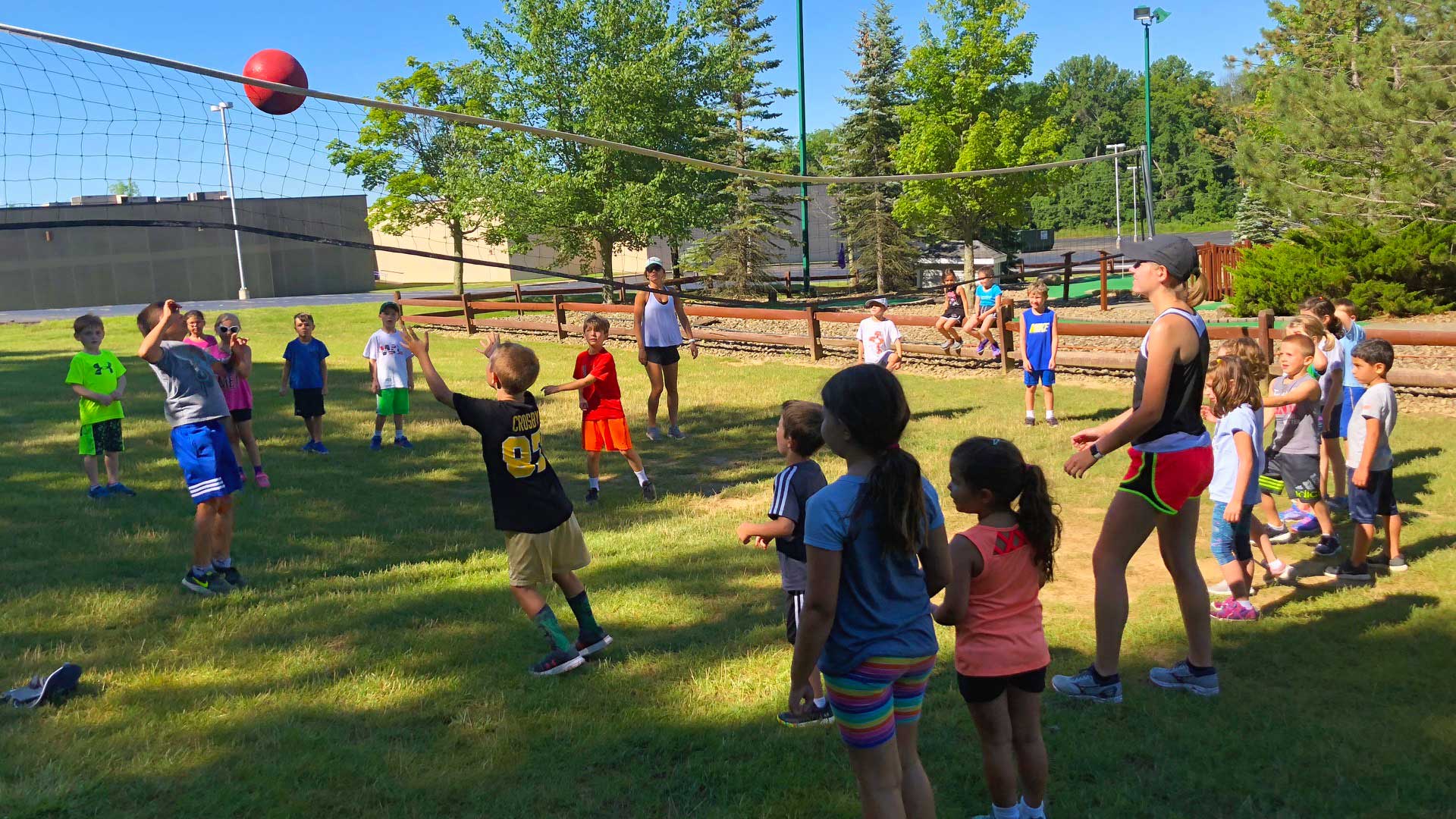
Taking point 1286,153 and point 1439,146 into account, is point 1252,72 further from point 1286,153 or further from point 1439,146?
point 1439,146

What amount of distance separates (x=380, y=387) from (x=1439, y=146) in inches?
505

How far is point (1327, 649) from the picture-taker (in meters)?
4.80

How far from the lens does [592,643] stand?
502cm

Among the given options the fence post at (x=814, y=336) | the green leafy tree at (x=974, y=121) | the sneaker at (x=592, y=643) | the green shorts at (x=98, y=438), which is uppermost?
the green leafy tree at (x=974, y=121)

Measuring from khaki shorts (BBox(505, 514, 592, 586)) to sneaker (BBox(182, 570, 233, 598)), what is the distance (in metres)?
2.40

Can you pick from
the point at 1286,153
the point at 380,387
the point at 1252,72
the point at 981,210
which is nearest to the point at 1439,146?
the point at 1286,153

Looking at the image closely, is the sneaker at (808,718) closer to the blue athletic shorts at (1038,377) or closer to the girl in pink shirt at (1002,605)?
the girl in pink shirt at (1002,605)

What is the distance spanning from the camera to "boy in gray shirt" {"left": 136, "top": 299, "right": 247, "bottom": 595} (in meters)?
5.87

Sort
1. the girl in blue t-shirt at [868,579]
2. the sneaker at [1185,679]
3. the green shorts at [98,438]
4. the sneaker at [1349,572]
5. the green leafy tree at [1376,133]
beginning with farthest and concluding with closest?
the green leafy tree at [1376,133]
the green shorts at [98,438]
the sneaker at [1349,572]
the sneaker at [1185,679]
the girl in blue t-shirt at [868,579]

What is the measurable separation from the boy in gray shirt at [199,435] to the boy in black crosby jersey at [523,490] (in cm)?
189

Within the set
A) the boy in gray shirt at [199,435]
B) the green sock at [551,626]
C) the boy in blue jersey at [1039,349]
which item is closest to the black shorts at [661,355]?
the boy in blue jersey at [1039,349]

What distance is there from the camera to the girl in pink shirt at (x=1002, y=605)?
3154mm

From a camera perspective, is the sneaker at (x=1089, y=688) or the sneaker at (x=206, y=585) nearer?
the sneaker at (x=1089, y=688)

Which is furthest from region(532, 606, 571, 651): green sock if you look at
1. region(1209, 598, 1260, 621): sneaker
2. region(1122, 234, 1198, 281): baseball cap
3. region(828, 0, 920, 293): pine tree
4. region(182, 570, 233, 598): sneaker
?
region(828, 0, 920, 293): pine tree
